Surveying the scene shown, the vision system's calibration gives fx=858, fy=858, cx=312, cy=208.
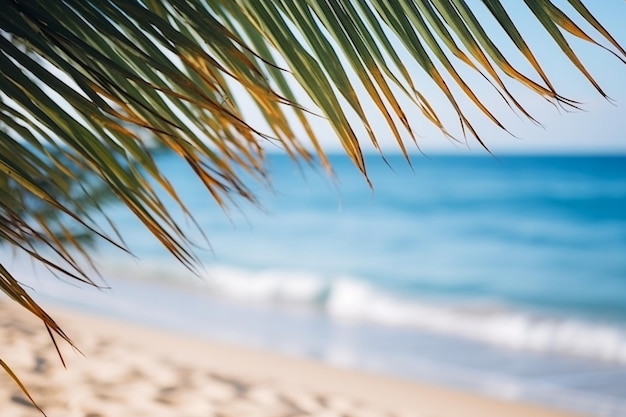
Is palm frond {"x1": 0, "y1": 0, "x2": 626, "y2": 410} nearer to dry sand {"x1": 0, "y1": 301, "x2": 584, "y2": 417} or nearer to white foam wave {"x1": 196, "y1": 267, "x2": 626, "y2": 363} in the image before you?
dry sand {"x1": 0, "y1": 301, "x2": 584, "y2": 417}

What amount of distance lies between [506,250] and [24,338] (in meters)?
12.0

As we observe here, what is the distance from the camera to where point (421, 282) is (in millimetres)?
11688

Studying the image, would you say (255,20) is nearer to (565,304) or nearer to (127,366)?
(127,366)

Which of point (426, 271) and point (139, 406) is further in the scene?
point (426, 271)

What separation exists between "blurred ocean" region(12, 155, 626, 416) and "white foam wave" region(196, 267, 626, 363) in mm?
28

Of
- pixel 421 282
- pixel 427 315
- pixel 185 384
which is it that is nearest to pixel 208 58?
pixel 185 384

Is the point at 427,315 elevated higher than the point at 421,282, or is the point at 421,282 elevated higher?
the point at 421,282

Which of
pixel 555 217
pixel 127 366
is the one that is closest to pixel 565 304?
pixel 127 366

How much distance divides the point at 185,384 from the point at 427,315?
16.4 ft

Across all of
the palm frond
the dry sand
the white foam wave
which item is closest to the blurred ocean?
the white foam wave

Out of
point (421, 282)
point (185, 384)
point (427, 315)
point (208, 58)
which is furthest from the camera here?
point (421, 282)

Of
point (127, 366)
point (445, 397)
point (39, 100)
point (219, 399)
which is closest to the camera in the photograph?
point (39, 100)

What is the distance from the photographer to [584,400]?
15.7ft

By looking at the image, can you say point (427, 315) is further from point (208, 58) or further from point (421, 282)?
point (208, 58)
